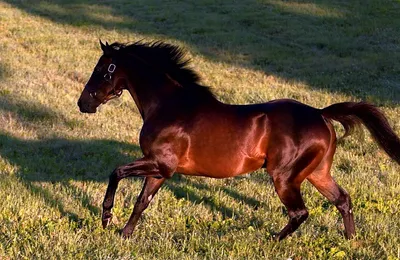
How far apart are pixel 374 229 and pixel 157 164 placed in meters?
2.46

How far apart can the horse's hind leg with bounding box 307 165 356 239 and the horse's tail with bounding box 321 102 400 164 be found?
54 centimetres

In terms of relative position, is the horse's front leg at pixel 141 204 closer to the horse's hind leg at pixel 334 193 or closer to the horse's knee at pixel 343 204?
the horse's hind leg at pixel 334 193

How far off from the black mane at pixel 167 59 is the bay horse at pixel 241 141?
11 cm

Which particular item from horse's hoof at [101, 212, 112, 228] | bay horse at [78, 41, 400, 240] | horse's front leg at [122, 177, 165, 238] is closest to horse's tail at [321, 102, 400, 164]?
bay horse at [78, 41, 400, 240]

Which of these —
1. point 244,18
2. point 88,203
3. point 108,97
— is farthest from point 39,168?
point 244,18

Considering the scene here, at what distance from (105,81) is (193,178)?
8.97 ft

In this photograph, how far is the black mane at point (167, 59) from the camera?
668cm

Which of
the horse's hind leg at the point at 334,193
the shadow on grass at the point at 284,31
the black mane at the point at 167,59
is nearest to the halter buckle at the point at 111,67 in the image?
the black mane at the point at 167,59

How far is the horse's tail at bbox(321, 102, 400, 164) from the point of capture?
627 cm

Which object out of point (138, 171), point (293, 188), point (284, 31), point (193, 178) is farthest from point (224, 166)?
point (284, 31)

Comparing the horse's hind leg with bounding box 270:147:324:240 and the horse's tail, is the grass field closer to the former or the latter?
the horse's hind leg with bounding box 270:147:324:240

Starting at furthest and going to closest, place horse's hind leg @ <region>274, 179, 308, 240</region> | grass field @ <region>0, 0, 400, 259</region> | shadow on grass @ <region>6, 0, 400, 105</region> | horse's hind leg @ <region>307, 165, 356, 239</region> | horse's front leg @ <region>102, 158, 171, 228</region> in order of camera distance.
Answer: shadow on grass @ <region>6, 0, 400, 105</region>
horse's hind leg @ <region>307, 165, 356, 239</region>
horse's front leg @ <region>102, 158, 171, 228</region>
horse's hind leg @ <region>274, 179, 308, 240</region>
grass field @ <region>0, 0, 400, 259</region>

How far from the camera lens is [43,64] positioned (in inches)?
761

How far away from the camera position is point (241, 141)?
240 inches
